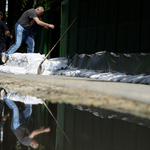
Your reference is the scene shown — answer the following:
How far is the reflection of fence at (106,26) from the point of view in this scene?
28.3ft

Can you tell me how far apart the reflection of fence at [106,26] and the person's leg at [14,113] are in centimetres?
544

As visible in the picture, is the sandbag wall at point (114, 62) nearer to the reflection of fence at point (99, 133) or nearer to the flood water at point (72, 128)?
the flood water at point (72, 128)

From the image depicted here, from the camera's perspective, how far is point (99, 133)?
226 cm

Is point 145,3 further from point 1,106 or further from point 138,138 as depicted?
point 138,138

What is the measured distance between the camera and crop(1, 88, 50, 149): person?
195cm

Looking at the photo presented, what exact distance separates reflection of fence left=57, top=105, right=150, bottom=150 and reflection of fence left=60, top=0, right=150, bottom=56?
5.93 m

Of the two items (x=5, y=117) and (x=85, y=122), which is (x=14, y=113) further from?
(x=85, y=122)

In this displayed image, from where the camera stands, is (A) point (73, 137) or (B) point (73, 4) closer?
(A) point (73, 137)

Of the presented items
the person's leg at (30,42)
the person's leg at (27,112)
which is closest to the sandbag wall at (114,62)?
the person's leg at (30,42)

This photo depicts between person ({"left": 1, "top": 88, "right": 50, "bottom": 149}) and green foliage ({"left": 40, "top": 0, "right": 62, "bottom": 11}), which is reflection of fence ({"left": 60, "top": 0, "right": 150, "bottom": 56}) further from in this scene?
person ({"left": 1, "top": 88, "right": 50, "bottom": 149})

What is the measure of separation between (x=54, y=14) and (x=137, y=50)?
6572 millimetres

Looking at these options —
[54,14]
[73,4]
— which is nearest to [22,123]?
[73,4]

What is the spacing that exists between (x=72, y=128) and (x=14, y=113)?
76 cm

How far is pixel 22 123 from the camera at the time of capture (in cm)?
250
